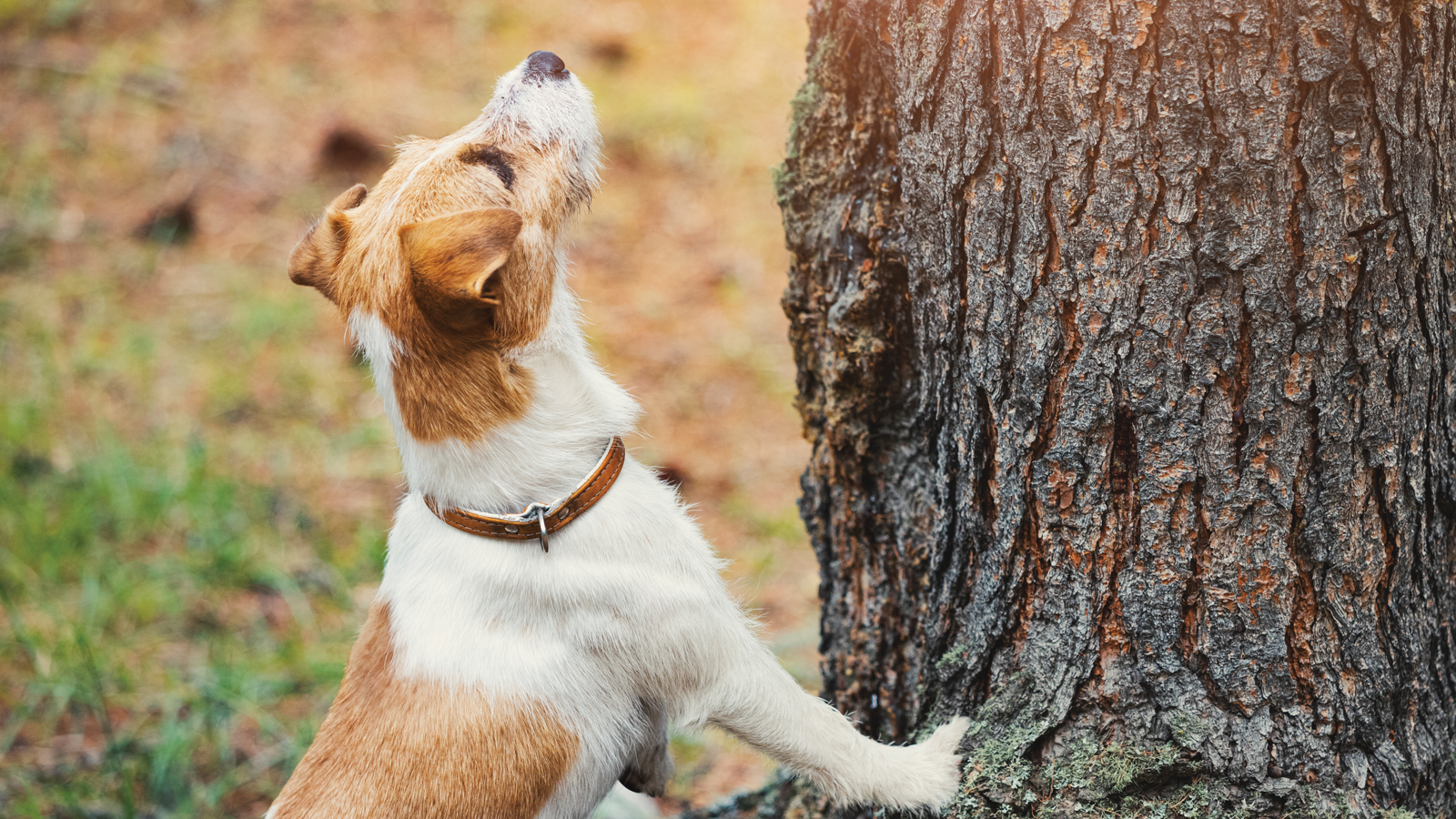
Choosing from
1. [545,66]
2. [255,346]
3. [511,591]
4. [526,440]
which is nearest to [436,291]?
[526,440]

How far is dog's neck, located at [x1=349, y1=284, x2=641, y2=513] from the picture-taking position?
2.07m

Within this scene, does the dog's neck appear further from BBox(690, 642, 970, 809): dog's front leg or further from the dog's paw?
the dog's paw

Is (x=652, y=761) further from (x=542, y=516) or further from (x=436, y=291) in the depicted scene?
(x=436, y=291)

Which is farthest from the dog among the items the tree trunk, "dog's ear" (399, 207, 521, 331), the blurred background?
the blurred background

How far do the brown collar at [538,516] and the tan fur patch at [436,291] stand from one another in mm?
175

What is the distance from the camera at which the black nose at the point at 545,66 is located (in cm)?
237

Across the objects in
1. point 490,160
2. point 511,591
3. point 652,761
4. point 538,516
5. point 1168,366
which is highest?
point 490,160

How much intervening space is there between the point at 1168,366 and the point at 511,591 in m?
1.34

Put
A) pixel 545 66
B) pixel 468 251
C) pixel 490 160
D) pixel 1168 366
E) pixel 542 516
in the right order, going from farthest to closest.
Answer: pixel 545 66, pixel 490 160, pixel 542 516, pixel 468 251, pixel 1168 366

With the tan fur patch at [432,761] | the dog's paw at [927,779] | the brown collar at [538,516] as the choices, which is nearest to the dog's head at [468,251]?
the brown collar at [538,516]

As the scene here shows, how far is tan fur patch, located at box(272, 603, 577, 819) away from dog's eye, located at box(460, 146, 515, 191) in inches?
42.9

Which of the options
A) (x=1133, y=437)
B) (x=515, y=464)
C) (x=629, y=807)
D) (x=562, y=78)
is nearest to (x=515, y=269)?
(x=515, y=464)

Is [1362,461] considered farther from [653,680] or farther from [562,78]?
[562,78]

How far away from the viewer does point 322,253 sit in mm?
2266
